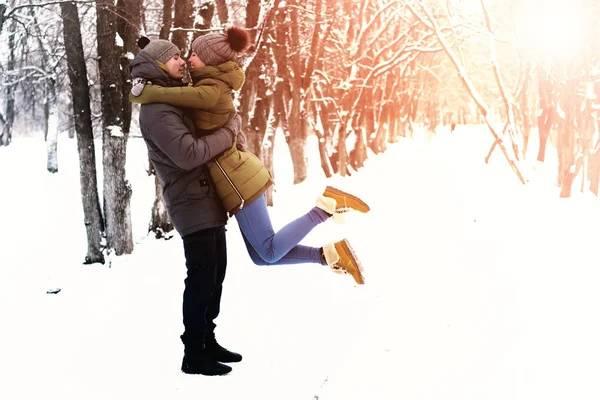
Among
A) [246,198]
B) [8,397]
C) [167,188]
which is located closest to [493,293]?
[246,198]

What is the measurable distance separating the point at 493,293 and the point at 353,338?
172cm

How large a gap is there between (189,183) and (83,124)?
4.61m

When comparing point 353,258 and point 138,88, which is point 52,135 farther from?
point 353,258

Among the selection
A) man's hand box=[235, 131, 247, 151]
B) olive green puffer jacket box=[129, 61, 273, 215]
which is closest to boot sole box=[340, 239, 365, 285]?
olive green puffer jacket box=[129, 61, 273, 215]

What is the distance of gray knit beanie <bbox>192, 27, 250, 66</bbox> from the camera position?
3.43 metres

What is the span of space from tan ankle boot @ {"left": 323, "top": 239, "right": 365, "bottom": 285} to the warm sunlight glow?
907 cm

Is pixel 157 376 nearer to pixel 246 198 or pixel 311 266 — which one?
pixel 246 198

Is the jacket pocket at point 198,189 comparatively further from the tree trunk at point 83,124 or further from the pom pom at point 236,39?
the tree trunk at point 83,124

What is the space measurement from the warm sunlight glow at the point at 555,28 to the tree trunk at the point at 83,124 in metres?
8.75

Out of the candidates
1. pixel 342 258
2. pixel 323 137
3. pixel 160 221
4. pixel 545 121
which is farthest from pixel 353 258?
pixel 545 121

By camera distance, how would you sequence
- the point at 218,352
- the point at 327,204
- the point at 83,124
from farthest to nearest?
the point at 83,124
the point at 218,352
the point at 327,204

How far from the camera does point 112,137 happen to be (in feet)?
24.5

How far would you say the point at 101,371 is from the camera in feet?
12.4

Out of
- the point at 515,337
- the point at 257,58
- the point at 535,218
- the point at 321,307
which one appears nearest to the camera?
the point at 515,337
